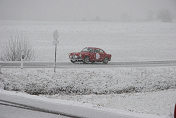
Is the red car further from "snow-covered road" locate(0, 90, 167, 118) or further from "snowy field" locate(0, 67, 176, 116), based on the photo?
"snow-covered road" locate(0, 90, 167, 118)

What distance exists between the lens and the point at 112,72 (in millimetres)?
18453

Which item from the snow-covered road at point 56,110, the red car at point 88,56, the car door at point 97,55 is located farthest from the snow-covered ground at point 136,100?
the snow-covered road at point 56,110

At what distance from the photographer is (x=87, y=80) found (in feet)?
57.0

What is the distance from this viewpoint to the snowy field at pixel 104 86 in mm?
15023

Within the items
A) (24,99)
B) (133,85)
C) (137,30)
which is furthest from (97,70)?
(137,30)

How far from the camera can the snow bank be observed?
620 inches

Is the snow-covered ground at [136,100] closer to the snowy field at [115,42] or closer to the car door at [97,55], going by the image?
the car door at [97,55]

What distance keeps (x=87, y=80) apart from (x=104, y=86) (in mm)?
1278

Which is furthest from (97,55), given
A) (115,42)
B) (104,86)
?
(115,42)

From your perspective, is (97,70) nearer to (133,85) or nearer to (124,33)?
(133,85)

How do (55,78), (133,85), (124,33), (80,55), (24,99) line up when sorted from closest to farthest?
(24,99) → (55,78) → (133,85) → (80,55) → (124,33)

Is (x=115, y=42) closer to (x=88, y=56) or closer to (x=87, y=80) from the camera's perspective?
(x=88, y=56)

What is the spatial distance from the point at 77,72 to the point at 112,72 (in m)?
2.73

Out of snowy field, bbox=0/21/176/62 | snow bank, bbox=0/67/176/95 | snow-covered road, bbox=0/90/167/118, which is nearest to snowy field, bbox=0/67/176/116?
snow bank, bbox=0/67/176/95
